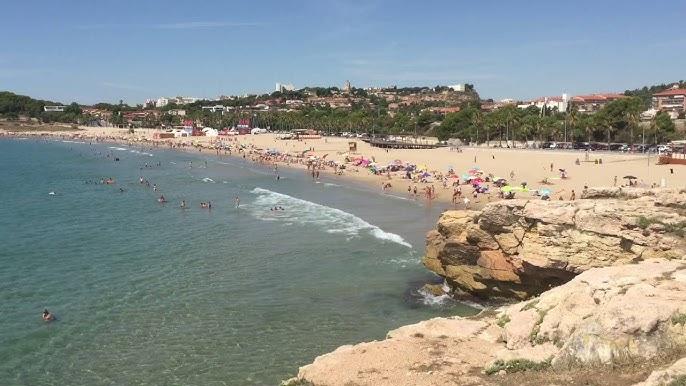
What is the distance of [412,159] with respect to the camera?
72.9 meters

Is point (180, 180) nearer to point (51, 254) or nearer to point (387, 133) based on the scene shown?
point (51, 254)

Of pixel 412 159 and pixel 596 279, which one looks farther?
pixel 412 159

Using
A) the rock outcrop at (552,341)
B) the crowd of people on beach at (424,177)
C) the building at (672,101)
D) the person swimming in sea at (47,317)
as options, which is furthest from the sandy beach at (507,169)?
the building at (672,101)

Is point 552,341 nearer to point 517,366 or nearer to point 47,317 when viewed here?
point 517,366

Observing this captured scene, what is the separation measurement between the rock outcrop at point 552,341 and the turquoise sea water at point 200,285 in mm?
4266

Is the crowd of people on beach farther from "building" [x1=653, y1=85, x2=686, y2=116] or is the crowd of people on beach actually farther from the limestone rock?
"building" [x1=653, y1=85, x2=686, y2=116]

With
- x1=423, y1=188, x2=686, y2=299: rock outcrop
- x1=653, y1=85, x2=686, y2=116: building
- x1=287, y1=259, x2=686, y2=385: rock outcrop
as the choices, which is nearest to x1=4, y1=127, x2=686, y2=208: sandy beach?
x1=423, y1=188, x2=686, y2=299: rock outcrop

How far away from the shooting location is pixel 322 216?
1575 inches

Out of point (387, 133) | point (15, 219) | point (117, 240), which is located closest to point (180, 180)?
point (15, 219)

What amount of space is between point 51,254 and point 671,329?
2932 cm

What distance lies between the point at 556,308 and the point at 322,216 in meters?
28.0

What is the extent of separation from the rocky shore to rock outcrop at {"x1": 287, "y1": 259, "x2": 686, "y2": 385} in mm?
23

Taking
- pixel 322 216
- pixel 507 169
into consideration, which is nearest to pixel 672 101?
pixel 507 169

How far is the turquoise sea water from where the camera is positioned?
17.3 meters
